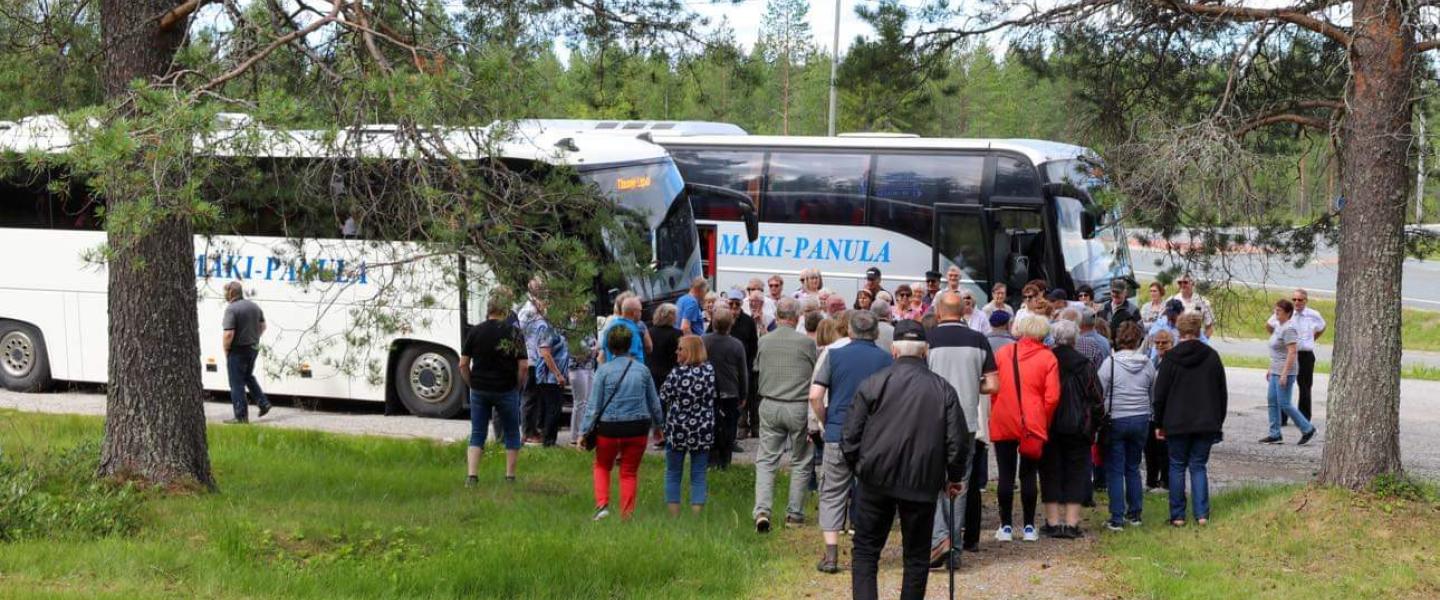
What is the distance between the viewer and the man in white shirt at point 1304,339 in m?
15.9

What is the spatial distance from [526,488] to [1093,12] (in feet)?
18.7

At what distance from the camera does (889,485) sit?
795cm

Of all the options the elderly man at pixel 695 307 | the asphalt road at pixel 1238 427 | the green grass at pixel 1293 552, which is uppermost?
the elderly man at pixel 695 307

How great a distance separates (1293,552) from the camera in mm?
9867

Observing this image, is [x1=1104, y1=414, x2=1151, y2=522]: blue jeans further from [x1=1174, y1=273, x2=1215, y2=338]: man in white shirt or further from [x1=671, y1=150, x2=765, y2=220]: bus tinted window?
[x1=671, y1=150, x2=765, y2=220]: bus tinted window

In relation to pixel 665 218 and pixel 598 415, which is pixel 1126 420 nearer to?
pixel 598 415

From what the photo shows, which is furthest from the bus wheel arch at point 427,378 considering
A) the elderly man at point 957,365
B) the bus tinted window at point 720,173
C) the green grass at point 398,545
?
the elderly man at point 957,365

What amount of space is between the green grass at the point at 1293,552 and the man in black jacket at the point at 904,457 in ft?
5.34

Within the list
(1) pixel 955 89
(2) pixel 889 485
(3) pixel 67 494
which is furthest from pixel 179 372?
(1) pixel 955 89

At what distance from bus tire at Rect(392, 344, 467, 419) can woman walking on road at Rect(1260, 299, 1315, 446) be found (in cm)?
867

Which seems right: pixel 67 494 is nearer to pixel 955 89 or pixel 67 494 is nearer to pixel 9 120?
pixel 9 120

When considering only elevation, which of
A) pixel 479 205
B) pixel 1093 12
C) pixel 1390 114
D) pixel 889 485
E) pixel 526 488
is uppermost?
pixel 1093 12

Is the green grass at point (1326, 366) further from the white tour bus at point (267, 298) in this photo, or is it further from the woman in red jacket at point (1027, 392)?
the woman in red jacket at point (1027, 392)

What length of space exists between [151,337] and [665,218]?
746 cm
